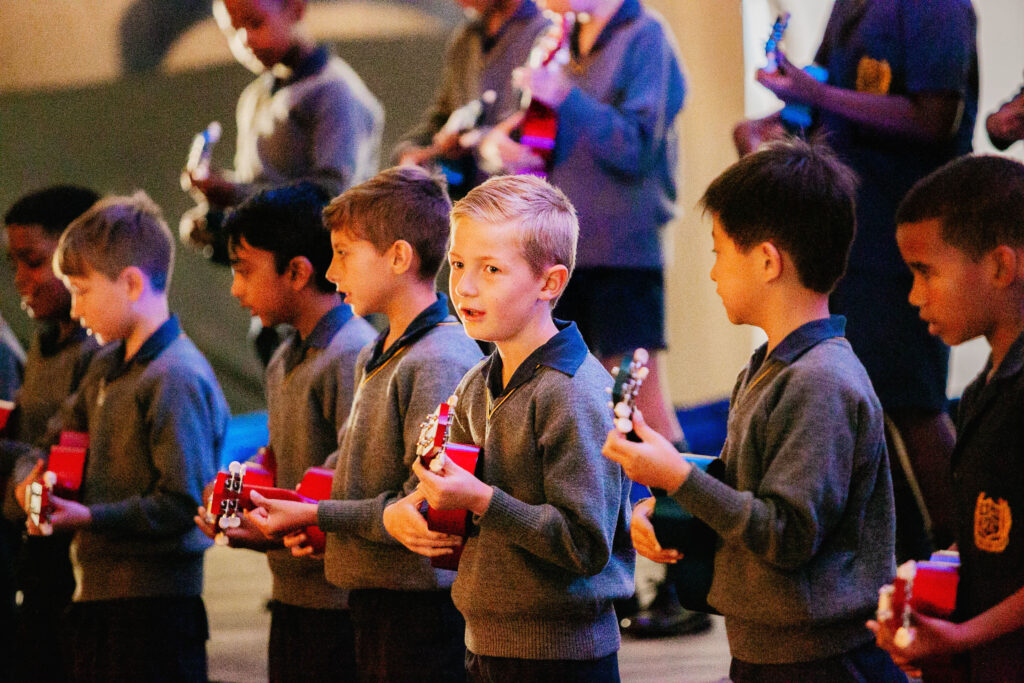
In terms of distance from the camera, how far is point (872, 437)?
195 cm

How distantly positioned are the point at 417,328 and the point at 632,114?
1.05 meters

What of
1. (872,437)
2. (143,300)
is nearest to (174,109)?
(143,300)

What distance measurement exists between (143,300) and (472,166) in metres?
0.97

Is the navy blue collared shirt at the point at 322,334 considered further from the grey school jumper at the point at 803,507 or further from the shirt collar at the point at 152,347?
the grey school jumper at the point at 803,507

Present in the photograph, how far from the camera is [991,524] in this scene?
189 centimetres

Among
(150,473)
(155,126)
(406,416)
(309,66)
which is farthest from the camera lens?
(155,126)

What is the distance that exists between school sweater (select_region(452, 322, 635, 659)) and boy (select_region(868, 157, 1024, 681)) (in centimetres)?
50

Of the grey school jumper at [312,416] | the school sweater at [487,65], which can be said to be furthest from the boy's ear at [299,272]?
the school sweater at [487,65]

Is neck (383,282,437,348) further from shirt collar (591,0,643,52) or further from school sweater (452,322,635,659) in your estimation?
shirt collar (591,0,643,52)

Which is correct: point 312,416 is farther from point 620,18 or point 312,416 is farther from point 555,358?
point 620,18

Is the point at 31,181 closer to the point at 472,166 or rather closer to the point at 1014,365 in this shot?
the point at 472,166

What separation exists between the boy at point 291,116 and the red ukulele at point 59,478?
0.81 m

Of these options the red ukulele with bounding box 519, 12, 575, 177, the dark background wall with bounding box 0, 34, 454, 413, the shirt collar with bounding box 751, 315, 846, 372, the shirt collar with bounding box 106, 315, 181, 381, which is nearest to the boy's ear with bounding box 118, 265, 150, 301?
the shirt collar with bounding box 106, 315, 181, 381

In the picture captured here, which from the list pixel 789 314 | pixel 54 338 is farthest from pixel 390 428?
pixel 54 338
